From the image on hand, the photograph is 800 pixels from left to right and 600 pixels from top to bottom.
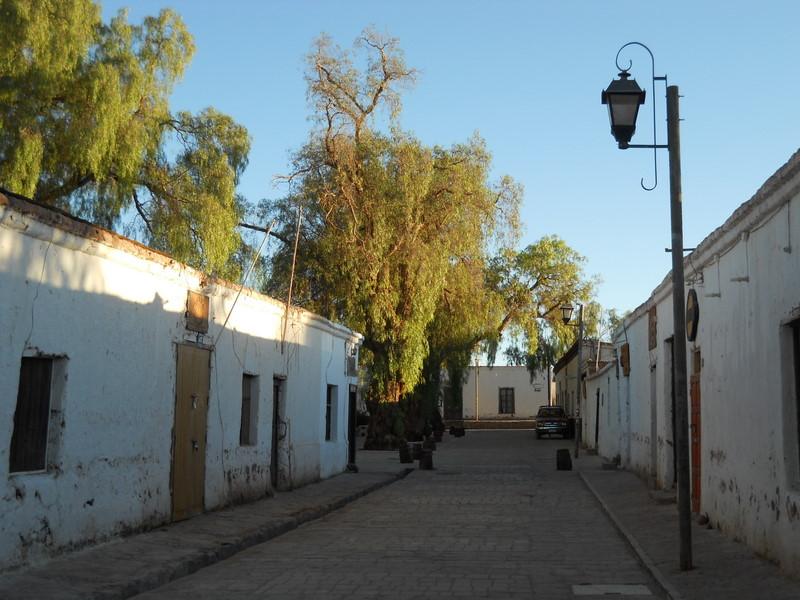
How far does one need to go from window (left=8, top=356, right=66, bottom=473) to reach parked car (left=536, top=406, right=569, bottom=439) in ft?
131

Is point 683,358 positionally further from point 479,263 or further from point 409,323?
point 479,263

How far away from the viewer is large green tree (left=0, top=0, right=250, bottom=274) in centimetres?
1816

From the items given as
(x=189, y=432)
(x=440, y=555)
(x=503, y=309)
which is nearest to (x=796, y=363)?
(x=440, y=555)

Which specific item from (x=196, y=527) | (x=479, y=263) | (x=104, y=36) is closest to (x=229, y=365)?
(x=196, y=527)

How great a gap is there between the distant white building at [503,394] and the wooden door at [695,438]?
6560cm

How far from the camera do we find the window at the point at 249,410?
50.7 feet

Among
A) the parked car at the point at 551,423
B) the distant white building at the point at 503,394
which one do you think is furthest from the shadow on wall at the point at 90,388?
the distant white building at the point at 503,394

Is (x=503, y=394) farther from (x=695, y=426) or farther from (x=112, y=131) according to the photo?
(x=695, y=426)

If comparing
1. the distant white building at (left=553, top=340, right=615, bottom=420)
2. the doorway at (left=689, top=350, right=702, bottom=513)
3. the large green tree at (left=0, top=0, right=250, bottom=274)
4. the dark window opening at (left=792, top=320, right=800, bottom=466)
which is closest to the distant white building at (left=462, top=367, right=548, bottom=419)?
the distant white building at (left=553, top=340, right=615, bottom=420)

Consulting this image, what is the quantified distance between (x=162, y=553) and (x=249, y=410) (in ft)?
20.1

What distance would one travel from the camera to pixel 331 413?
848 inches

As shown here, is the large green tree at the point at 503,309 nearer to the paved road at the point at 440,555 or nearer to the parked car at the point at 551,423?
the parked car at the point at 551,423

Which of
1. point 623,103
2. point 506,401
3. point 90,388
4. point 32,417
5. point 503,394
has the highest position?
point 623,103

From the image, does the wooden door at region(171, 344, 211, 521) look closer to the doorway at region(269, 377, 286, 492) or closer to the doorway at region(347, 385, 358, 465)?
the doorway at region(269, 377, 286, 492)
